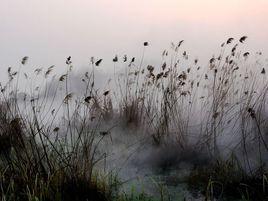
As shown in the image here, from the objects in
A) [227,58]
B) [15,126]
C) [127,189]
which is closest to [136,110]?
[227,58]

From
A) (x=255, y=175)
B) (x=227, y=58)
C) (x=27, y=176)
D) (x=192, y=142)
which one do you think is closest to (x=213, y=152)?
(x=192, y=142)

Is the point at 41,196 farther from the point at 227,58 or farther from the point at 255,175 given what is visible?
the point at 227,58

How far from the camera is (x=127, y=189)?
3.85 meters

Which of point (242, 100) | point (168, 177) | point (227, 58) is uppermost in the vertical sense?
point (227, 58)

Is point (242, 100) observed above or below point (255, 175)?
above

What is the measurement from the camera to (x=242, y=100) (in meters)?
4.78

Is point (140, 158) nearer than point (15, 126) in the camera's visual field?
No

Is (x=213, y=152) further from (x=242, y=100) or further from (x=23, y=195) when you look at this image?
(x=23, y=195)

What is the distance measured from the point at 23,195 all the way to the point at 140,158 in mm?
1160

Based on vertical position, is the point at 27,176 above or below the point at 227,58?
below

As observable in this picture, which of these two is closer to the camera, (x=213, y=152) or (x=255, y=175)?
(x=255, y=175)

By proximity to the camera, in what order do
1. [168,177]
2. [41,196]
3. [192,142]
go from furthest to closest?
[192,142] → [168,177] → [41,196]

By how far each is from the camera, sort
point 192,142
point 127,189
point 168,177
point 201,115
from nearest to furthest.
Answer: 1. point 127,189
2. point 168,177
3. point 192,142
4. point 201,115

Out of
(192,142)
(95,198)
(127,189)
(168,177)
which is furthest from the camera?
(192,142)
